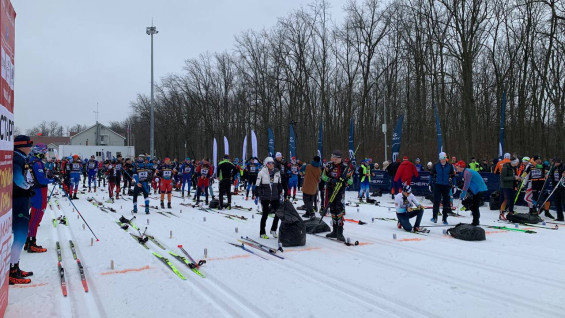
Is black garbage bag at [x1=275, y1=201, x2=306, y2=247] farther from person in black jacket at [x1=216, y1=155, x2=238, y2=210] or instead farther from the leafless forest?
the leafless forest

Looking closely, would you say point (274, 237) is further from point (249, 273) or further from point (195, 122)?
point (195, 122)

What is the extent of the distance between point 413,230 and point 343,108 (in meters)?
29.7

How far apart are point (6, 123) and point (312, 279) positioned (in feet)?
13.6

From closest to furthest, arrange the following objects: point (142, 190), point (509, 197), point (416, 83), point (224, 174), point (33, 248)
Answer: point (33, 248) < point (509, 197) < point (142, 190) < point (224, 174) < point (416, 83)

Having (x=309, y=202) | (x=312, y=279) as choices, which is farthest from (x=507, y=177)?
(x=312, y=279)

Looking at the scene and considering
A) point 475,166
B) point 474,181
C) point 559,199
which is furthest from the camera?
point 475,166

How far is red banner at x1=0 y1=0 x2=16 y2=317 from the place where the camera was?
320 centimetres

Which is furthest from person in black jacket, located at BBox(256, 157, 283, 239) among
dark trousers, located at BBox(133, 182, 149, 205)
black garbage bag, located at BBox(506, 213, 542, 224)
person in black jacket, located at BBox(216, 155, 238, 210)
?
black garbage bag, located at BBox(506, 213, 542, 224)

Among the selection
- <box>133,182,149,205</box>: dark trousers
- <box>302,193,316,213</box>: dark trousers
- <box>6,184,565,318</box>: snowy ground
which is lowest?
<box>6,184,565,318</box>: snowy ground

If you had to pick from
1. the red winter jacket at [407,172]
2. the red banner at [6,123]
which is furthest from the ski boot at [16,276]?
the red winter jacket at [407,172]

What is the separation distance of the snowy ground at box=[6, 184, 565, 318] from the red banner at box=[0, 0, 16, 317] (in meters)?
1.27

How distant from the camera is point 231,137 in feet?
163

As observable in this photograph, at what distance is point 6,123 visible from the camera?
3352mm

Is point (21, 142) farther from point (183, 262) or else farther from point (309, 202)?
point (309, 202)
